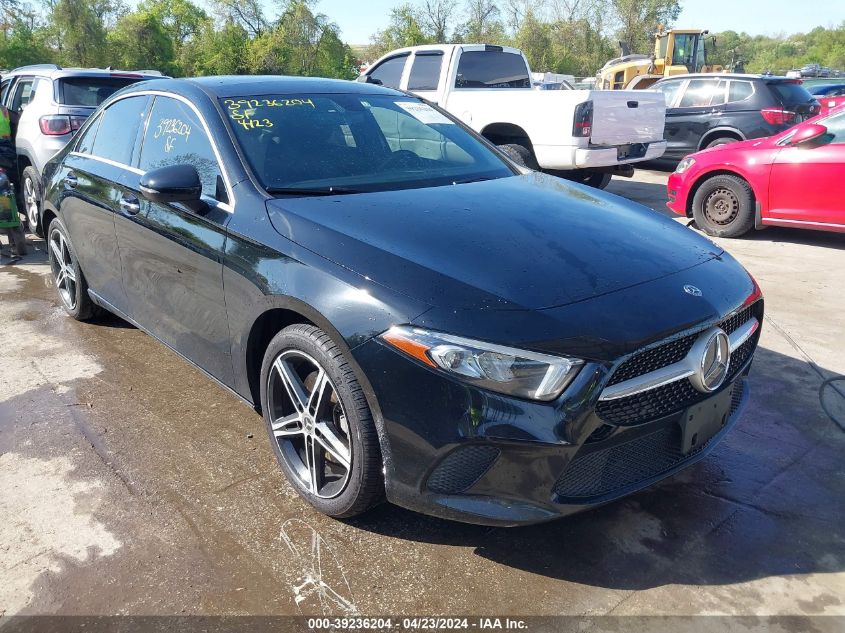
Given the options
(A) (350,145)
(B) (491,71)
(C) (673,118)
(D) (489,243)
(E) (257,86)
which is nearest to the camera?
(D) (489,243)

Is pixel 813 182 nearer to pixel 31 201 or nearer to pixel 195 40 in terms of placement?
pixel 31 201

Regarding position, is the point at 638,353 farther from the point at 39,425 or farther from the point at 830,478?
the point at 39,425

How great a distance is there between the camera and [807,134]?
686 cm

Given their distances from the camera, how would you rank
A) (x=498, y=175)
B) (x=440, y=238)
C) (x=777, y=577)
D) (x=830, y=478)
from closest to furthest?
(x=777, y=577)
(x=440, y=238)
(x=830, y=478)
(x=498, y=175)

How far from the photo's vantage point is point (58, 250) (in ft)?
16.4

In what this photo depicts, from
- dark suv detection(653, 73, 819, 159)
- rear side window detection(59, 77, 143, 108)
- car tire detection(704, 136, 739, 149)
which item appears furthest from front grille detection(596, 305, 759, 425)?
car tire detection(704, 136, 739, 149)

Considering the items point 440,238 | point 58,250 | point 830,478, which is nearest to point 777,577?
point 830,478

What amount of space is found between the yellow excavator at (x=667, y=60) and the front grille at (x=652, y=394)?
2092 centimetres

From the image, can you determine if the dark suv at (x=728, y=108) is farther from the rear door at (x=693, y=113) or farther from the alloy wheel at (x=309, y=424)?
the alloy wheel at (x=309, y=424)

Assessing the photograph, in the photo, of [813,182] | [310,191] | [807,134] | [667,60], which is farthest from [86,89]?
[667,60]

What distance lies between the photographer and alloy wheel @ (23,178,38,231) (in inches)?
284

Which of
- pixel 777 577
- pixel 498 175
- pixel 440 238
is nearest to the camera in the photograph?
pixel 777 577

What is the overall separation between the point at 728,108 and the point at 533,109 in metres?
4.67

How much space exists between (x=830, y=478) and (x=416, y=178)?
2330mm
